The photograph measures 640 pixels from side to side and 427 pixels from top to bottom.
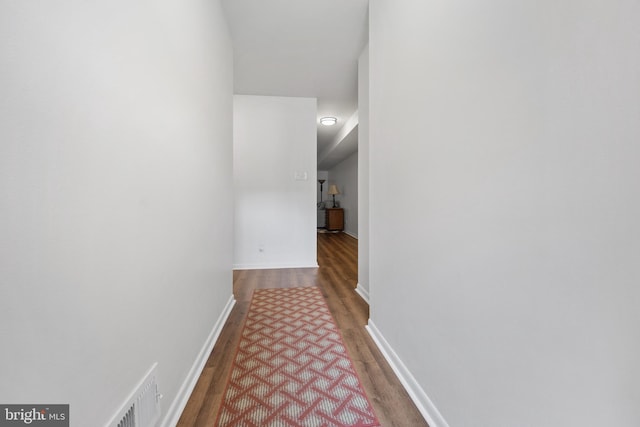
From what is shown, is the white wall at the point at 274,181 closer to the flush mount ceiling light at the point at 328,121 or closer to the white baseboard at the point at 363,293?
the flush mount ceiling light at the point at 328,121

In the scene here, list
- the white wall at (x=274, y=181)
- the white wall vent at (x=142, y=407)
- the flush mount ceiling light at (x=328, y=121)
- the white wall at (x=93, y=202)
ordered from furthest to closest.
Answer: the flush mount ceiling light at (x=328, y=121) < the white wall at (x=274, y=181) < the white wall vent at (x=142, y=407) < the white wall at (x=93, y=202)

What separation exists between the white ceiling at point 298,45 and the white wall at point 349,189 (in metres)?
3.40

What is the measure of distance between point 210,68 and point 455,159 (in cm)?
168

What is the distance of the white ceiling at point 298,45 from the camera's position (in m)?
2.13

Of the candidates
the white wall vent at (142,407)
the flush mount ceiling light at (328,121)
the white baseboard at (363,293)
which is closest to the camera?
the white wall vent at (142,407)

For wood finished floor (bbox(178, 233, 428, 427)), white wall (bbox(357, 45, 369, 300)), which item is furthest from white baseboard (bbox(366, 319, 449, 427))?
white wall (bbox(357, 45, 369, 300))

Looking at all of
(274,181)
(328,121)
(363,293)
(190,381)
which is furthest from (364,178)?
(328,121)

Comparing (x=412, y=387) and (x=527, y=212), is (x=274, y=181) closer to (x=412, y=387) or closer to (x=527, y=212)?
(x=412, y=387)

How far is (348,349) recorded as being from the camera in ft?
5.67

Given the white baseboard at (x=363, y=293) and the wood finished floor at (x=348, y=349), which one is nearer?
the wood finished floor at (x=348, y=349)

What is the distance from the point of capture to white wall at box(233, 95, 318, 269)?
381 centimetres

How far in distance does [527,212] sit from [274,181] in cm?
348

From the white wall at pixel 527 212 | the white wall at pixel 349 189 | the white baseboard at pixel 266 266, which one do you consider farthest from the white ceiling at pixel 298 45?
the white wall at pixel 349 189

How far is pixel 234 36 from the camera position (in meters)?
2.47
